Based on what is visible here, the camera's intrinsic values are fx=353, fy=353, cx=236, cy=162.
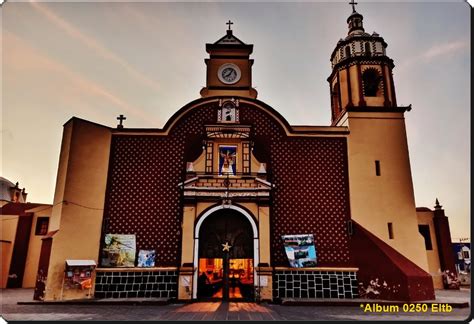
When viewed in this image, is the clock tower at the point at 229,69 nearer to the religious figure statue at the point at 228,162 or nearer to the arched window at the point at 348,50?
the religious figure statue at the point at 228,162

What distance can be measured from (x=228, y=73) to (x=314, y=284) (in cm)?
1004

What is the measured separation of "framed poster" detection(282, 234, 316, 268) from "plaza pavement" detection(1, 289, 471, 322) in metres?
1.93

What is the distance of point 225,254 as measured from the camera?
13.8 m

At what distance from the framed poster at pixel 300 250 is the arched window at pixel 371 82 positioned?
25.3 ft

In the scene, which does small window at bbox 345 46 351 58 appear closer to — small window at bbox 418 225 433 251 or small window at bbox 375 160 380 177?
small window at bbox 375 160 380 177

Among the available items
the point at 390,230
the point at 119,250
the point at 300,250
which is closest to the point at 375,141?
the point at 390,230

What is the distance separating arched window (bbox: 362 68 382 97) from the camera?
1683cm

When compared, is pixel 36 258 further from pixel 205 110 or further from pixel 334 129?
pixel 334 129

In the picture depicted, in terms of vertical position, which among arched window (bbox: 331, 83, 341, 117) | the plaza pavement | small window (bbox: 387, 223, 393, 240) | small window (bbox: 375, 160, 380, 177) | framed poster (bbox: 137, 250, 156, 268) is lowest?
the plaza pavement

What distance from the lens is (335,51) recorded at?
18078 mm

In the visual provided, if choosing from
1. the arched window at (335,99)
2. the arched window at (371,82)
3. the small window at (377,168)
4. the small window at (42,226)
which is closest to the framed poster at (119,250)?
the small window at (42,226)

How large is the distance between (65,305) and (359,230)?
36.7 feet

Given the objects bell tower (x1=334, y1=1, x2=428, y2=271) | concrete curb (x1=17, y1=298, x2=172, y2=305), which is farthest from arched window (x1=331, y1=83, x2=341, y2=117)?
concrete curb (x1=17, y1=298, x2=172, y2=305)

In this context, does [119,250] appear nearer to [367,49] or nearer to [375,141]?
[375,141]
